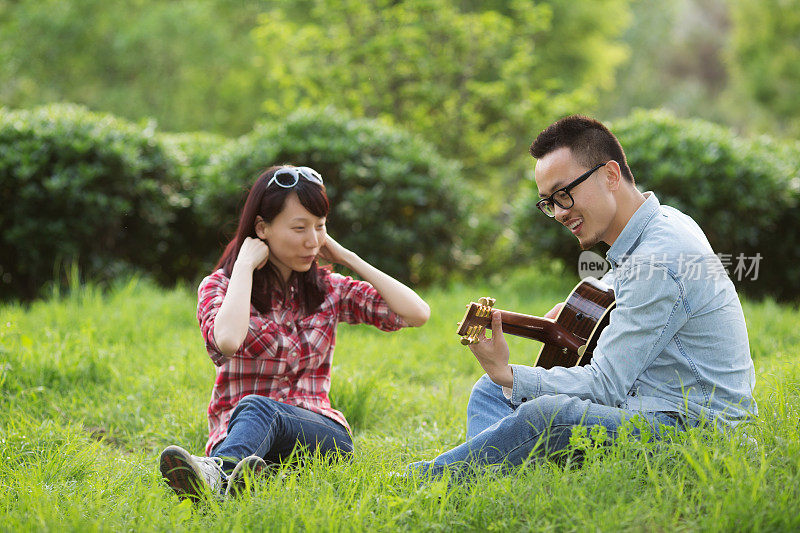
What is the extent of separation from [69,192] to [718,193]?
584 centimetres

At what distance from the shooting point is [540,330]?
3285 millimetres

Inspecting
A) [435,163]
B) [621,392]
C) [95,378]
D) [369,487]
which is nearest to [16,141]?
[95,378]

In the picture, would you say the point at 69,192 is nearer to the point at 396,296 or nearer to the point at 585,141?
the point at 396,296

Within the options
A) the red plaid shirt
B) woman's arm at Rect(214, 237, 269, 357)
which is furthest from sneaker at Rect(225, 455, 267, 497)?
woman's arm at Rect(214, 237, 269, 357)

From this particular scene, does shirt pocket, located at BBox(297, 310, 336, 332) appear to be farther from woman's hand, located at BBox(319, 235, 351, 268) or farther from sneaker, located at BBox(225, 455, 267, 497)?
sneaker, located at BBox(225, 455, 267, 497)

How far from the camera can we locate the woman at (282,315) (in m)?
2.99

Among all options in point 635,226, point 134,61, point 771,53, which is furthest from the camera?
point 771,53

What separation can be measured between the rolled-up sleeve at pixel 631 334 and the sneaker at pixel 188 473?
4.34 ft

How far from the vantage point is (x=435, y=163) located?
704 centimetres

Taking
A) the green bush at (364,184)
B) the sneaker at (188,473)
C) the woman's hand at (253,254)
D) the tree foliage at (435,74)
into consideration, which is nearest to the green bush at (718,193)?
the green bush at (364,184)

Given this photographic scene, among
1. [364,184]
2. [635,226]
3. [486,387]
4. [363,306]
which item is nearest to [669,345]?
[635,226]

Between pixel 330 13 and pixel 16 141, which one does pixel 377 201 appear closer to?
pixel 16 141

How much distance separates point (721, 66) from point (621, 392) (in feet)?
131

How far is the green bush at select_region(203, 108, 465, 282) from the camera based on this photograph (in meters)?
6.65
